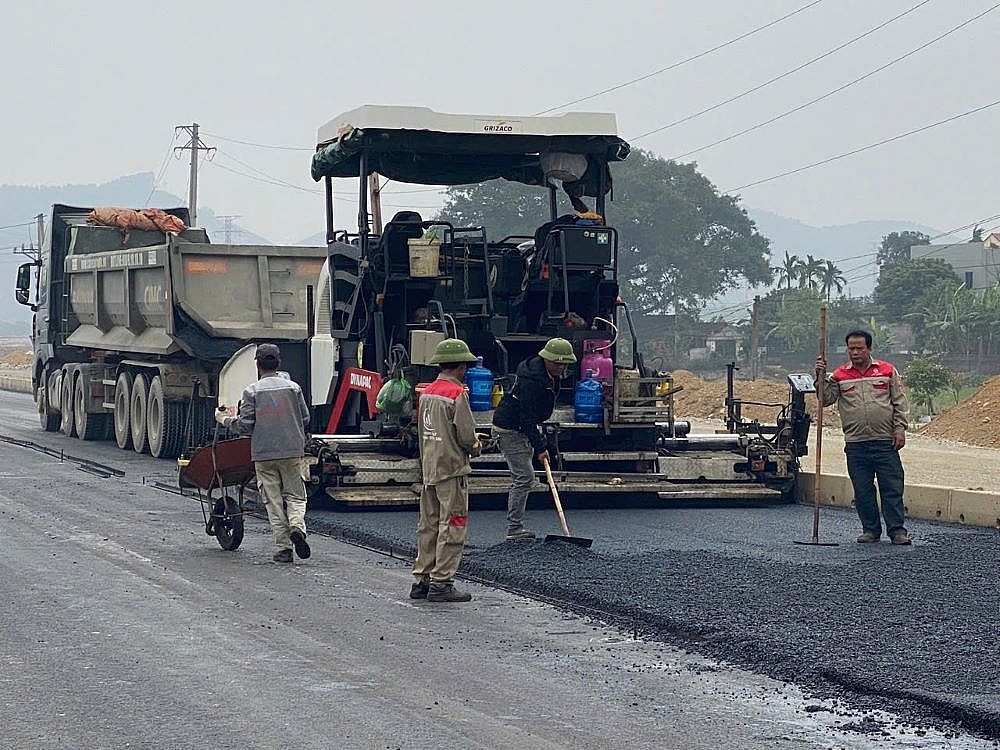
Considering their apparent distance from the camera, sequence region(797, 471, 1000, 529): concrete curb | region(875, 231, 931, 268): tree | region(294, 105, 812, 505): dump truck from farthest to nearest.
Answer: region(875, 231, 931, 268): tree → region(294, 105, 812, 505): dump truck → region(797, 471, 1000, 529): concrete curb

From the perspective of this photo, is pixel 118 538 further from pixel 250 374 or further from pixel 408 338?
pixel 250 374

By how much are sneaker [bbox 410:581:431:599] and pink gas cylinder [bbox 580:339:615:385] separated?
4.97m

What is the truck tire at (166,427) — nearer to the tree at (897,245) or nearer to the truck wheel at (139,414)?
the truck wheel at (139,414)

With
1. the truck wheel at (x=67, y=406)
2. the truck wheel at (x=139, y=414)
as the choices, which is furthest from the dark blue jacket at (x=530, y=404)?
the truck wheel at (x=67, y=406)

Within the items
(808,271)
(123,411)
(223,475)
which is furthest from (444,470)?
(808,271)

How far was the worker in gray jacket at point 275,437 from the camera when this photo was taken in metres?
10.1

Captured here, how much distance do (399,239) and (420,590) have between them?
5639mm

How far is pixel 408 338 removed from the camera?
1379 centimetres

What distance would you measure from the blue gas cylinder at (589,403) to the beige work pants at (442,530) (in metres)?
4.48

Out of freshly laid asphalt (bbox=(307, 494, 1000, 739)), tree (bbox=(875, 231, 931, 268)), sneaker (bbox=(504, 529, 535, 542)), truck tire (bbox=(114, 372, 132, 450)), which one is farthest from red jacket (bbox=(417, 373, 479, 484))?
tree (bbox=(875, 231, 931, 268))

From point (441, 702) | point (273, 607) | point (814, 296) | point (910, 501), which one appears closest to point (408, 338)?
point (910, 501)

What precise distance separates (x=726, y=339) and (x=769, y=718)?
181 ft

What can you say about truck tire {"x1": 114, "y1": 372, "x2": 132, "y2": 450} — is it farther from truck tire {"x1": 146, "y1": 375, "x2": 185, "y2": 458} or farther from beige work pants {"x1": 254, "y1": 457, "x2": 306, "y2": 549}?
beige work pants {"x1": 254, "y1": 457, "x2": 306, "y2": 549}

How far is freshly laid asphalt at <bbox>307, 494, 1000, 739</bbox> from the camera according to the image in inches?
256
